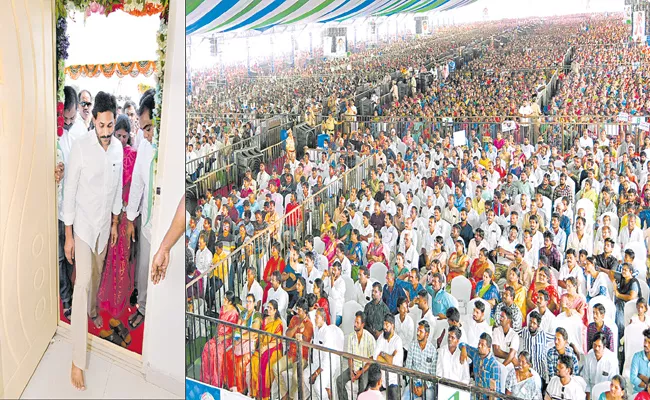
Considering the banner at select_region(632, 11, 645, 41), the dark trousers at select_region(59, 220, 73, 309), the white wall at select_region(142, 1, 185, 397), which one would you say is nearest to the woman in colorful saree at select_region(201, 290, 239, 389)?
the white wall at select_region(142, 1, 185, 397)

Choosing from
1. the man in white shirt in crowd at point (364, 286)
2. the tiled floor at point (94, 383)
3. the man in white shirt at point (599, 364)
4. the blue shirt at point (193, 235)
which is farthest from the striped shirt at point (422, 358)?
the tiled floor at point (94, 383)

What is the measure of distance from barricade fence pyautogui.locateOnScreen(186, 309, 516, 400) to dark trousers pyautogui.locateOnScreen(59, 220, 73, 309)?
4.06 feet

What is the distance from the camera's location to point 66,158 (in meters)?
3.58

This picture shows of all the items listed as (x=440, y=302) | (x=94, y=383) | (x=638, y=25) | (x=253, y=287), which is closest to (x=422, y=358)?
(x=440, y=302)

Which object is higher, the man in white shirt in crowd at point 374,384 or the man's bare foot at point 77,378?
the man in white shirt in crowd at point 374,384

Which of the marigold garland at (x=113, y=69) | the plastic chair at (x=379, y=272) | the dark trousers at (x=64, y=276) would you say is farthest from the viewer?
the dark trousers at (x=64, y=276)

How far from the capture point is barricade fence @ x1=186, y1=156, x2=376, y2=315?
2.49m

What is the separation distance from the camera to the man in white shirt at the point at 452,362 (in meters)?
2.21

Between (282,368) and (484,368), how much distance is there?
90 centimetres

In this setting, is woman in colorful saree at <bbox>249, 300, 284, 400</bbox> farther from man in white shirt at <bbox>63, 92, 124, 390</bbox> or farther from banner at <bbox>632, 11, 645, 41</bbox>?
banner at <bbox>632, 11, 645, 41</bbox>

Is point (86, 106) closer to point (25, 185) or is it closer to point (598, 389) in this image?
point (25, 185)

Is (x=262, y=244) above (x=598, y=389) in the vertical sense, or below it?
above

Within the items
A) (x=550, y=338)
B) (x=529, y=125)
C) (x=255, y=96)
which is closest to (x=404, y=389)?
(x=550, y=338)

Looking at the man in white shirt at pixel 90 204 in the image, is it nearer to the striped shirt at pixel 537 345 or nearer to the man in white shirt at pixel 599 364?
the striped shirt at pixel 537 345
